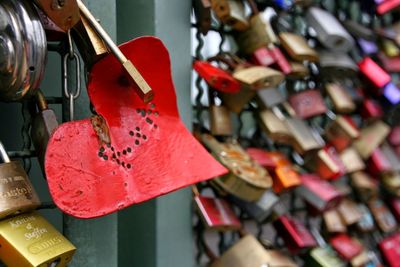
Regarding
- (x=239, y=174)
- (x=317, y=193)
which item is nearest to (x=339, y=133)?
(x=317, y=193)

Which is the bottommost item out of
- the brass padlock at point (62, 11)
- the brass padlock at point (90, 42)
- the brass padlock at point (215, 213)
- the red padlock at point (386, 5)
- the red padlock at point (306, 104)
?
the brass padlock at point (215, 213)

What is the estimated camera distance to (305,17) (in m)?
1.14

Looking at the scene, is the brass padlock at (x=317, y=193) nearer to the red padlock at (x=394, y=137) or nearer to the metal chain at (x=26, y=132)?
the red padlock at (x=394, y=137)

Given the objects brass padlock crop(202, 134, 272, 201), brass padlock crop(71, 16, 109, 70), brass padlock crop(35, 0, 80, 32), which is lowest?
brass padlock crop(202, 134, 272, 201)

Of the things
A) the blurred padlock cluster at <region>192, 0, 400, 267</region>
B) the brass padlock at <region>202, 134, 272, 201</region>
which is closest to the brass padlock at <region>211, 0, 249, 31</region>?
the blurred padlock cluster at <region>192, 0, 400, 267</region>

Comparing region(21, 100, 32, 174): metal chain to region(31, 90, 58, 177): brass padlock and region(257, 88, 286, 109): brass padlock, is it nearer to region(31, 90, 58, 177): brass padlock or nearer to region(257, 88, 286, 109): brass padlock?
region(31, 90, 58, 177): brass padlock

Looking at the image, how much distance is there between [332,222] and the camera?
112 centimetres

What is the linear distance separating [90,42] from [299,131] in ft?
1.92

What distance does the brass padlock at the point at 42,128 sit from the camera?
23.2 inches

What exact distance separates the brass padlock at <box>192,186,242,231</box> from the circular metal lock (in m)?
0.43

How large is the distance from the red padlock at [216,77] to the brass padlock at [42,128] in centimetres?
34

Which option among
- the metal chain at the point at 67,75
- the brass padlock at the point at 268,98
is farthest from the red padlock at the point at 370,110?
the metal chain at the point at 67,75

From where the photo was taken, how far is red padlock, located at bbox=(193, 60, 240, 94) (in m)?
0.87

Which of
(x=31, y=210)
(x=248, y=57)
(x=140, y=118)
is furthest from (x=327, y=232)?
(x=31, y=210)
